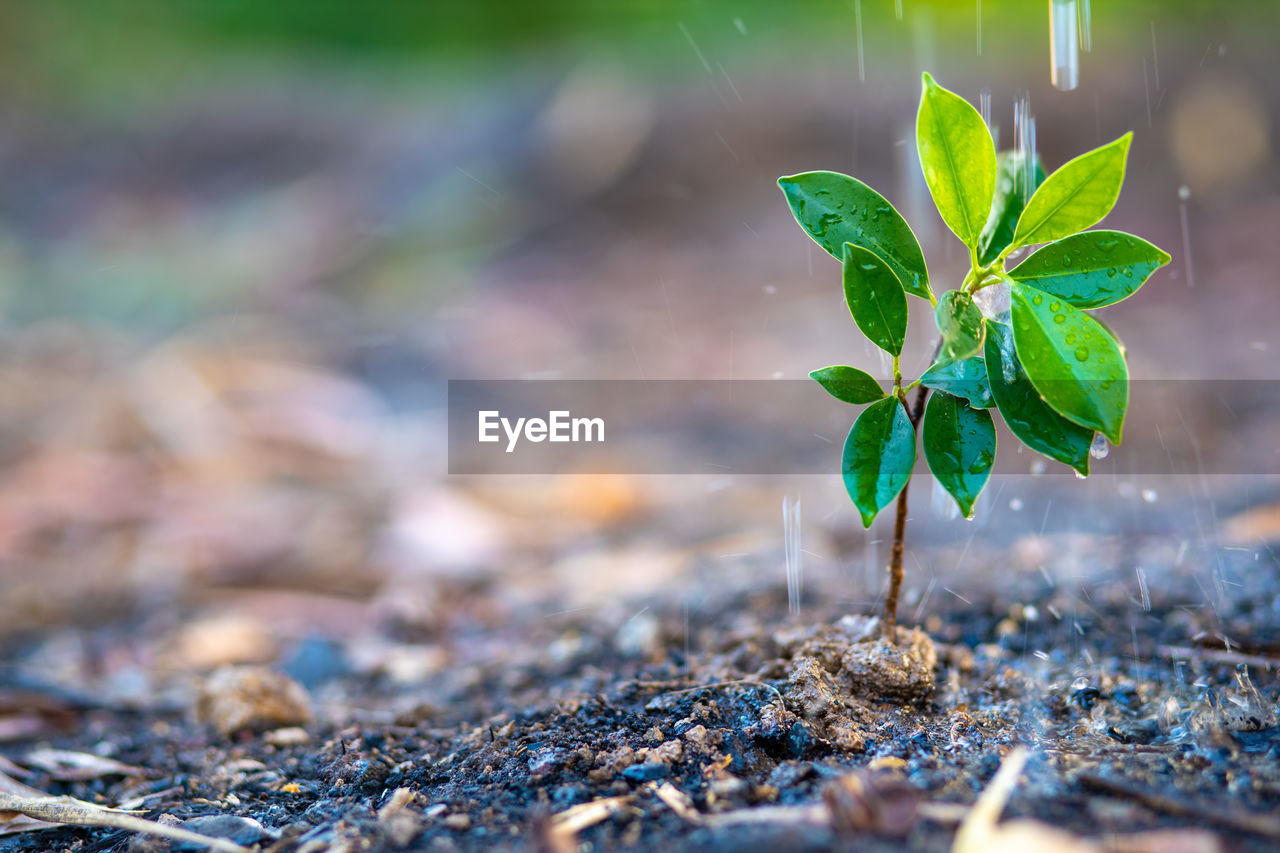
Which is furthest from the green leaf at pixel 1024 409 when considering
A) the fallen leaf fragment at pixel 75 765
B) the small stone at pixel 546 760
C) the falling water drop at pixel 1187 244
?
the falling water drop at pixel 1187 244

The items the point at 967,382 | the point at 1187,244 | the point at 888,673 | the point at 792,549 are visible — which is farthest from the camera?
the point at 1187,244

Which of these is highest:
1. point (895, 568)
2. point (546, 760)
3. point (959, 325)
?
point (959, 325)

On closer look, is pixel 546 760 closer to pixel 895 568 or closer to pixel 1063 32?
pixel 895 568

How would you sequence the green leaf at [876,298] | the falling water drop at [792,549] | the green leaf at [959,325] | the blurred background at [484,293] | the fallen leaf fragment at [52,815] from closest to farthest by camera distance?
the green leaf at [959,325] < the green leaf at [876,298] < the fallen leaf fragment at [52,815] < the falling water drop at [792,549] < the blurred background at [484,293]

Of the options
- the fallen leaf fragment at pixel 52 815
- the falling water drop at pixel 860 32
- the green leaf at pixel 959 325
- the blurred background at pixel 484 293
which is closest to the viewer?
the green leaf at pixel 959 325

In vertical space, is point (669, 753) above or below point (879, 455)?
below

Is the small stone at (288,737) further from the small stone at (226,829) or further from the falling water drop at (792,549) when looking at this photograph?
the falling water drop at (792,549)

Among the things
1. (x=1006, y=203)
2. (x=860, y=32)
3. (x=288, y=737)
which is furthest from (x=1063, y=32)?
(x=860, y=32)

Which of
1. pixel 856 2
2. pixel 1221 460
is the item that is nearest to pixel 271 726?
pixel 1221 460
